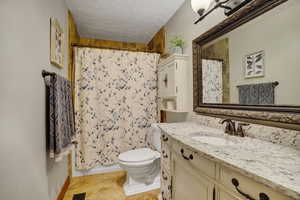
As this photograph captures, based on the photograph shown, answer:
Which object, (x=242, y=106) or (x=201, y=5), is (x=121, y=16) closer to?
(x=201, y=5)

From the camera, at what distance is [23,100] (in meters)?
0.94

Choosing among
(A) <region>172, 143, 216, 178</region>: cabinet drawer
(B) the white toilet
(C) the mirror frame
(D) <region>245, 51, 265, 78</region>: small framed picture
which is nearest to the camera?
(A) <region>172, 143, 216, 178</region>: cabinet drawer

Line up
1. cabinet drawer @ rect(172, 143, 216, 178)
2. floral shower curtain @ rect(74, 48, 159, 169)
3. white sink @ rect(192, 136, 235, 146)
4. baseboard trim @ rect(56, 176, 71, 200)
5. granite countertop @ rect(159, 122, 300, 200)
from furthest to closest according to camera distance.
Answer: floral shower curtain @ rect(74, 48, 159, 169)
baseboard trim @ rect(56, 176, 71, 200)
white sink @ rect(192, 136, 235, 146)
cabinet drawer @ rect(172, 143, 216, 178)
granite countertop @ rect(159, 122, 300, 200)

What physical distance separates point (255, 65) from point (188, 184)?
3.13 ft

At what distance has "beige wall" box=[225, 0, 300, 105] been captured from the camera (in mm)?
817

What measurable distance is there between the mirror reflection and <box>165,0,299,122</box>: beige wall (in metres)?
0.23

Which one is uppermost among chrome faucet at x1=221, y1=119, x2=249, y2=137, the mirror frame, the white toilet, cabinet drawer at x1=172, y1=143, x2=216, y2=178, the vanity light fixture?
the vanity light fixture

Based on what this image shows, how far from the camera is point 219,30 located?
132 cm

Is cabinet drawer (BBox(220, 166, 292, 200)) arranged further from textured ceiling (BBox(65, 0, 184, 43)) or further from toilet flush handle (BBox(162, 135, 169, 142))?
textured ceiling (BBox(65, 0, 184, 43))

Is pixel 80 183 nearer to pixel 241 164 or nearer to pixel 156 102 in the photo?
pixel 156 102

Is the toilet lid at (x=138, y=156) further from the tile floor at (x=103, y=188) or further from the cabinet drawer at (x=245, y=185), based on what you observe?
the cabinet drawer at (x=245, y=185)

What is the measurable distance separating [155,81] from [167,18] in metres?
1.00

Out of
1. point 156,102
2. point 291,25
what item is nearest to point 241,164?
point 291,25

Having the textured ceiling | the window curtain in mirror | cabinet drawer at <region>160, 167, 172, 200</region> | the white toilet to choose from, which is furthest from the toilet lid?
the textured ceiling
